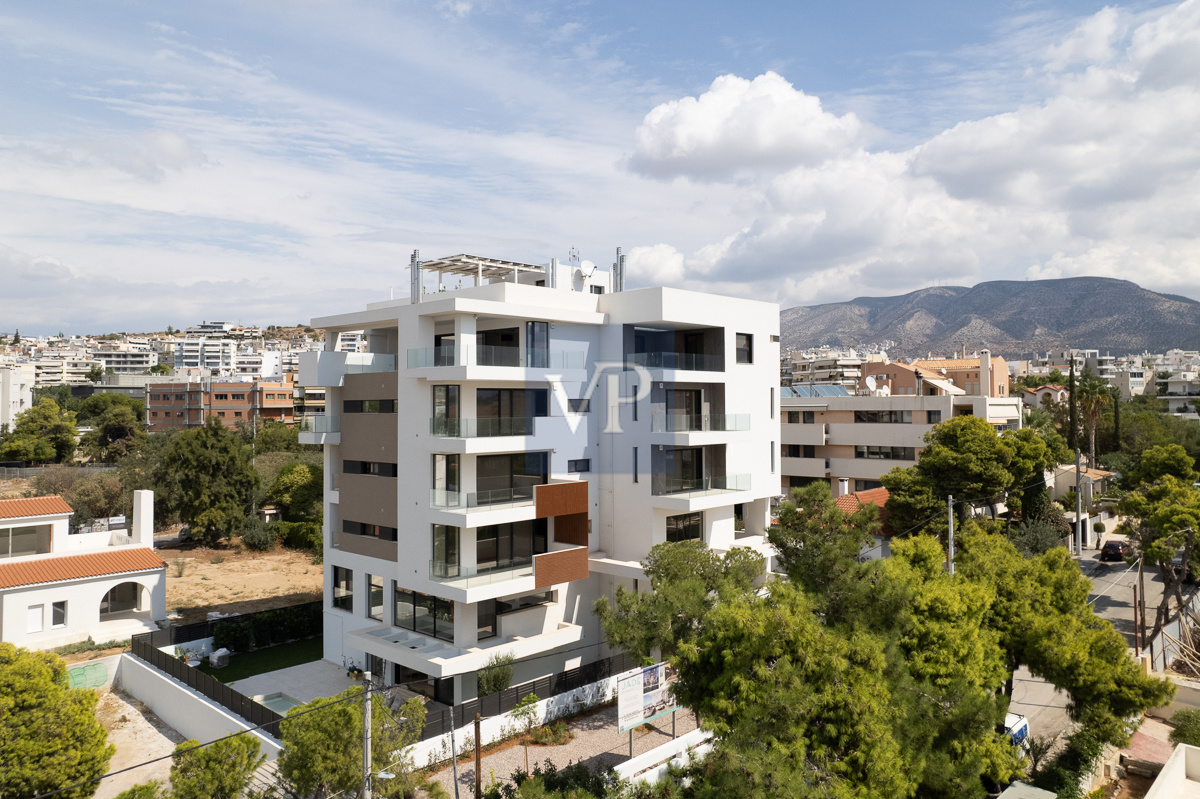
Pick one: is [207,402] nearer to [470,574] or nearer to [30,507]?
[30,507]

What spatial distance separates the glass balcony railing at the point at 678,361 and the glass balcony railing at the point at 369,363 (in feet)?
28.1

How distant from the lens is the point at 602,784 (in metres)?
16.5

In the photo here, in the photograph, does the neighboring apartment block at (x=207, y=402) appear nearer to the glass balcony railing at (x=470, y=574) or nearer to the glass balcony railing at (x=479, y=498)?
the glass balcony railing at (x=479, y=498)

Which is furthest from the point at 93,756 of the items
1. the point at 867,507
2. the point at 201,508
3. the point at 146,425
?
the point at 146,425

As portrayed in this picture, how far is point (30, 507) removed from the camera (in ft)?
105

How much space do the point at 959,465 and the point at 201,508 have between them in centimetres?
4679

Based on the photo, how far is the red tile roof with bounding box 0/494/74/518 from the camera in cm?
3155

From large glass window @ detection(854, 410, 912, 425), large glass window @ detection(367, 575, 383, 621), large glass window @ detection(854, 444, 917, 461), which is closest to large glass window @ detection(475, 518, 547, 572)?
large glass window @ detection(367, 575, 383, 621)

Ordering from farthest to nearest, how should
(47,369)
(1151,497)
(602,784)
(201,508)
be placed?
(47,369)
(201,508)
(1151,497)
(602,784)

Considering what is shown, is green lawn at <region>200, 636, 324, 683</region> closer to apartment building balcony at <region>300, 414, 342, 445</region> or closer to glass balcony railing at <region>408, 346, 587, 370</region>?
apartment building balcony at <region>300, 414, 342, 445</region>

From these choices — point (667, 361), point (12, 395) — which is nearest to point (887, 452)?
point (667, 361)

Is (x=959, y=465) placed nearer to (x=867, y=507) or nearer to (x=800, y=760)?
(x=867, y=507)

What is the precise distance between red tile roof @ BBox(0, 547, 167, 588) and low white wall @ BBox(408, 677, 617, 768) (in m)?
20.1


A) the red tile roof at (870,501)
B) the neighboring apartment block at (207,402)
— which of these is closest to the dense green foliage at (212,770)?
the red tile roof at (870,501)
